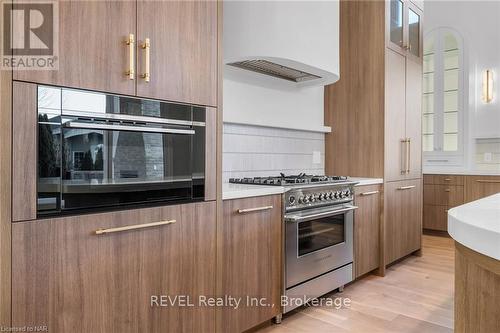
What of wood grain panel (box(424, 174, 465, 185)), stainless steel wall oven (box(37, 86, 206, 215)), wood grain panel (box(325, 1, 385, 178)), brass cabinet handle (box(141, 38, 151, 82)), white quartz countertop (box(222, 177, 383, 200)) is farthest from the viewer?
wood grain panel (box(424, 174, 465, 185))

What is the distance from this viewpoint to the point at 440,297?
9.05 ft

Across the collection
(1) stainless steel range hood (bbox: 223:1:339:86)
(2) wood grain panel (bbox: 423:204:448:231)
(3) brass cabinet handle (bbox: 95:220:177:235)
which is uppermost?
(1) stainless steel range hood (bbox: 223:1:339:86)

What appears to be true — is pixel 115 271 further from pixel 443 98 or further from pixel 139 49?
pixel 443 98

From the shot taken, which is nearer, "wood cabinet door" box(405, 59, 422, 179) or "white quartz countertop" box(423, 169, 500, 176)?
"wood cabinet door" box(405, 59, 422, 179)

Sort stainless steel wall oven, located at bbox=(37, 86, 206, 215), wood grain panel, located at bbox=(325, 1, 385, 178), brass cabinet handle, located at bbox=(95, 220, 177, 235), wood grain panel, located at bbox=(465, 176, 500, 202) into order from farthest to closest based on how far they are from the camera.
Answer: wood grain panel, located at bbox=(465, 176, 500, 202)
wood grain panel, located at bbox=(325, 1, 385, 178)
brass cabinet handle, located at bbox=(95, 220, 177, 235)
stainless steel wall oven, located at bbox=(37, 86, 206, 215)

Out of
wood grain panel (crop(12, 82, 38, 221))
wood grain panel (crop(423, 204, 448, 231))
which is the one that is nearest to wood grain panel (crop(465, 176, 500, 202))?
wood grain panel (crop(423, 204, 448, 231))

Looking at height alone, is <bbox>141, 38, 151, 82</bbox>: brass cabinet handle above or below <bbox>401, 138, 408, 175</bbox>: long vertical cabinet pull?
above

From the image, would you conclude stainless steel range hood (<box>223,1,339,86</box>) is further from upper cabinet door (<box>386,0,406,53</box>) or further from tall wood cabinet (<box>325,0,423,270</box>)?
upper cabinet door (<box>386,0,406,53</box>)

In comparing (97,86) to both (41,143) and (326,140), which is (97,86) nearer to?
(41,143)

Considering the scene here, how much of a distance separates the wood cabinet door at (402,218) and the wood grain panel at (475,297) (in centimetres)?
223

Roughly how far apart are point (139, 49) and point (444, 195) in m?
4.45

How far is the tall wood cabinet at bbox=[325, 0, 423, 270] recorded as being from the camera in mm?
3264

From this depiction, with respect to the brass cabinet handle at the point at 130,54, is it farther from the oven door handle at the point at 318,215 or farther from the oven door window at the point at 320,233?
the oven door window at the point at 320,233

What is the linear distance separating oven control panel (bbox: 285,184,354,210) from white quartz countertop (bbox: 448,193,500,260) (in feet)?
4.14
